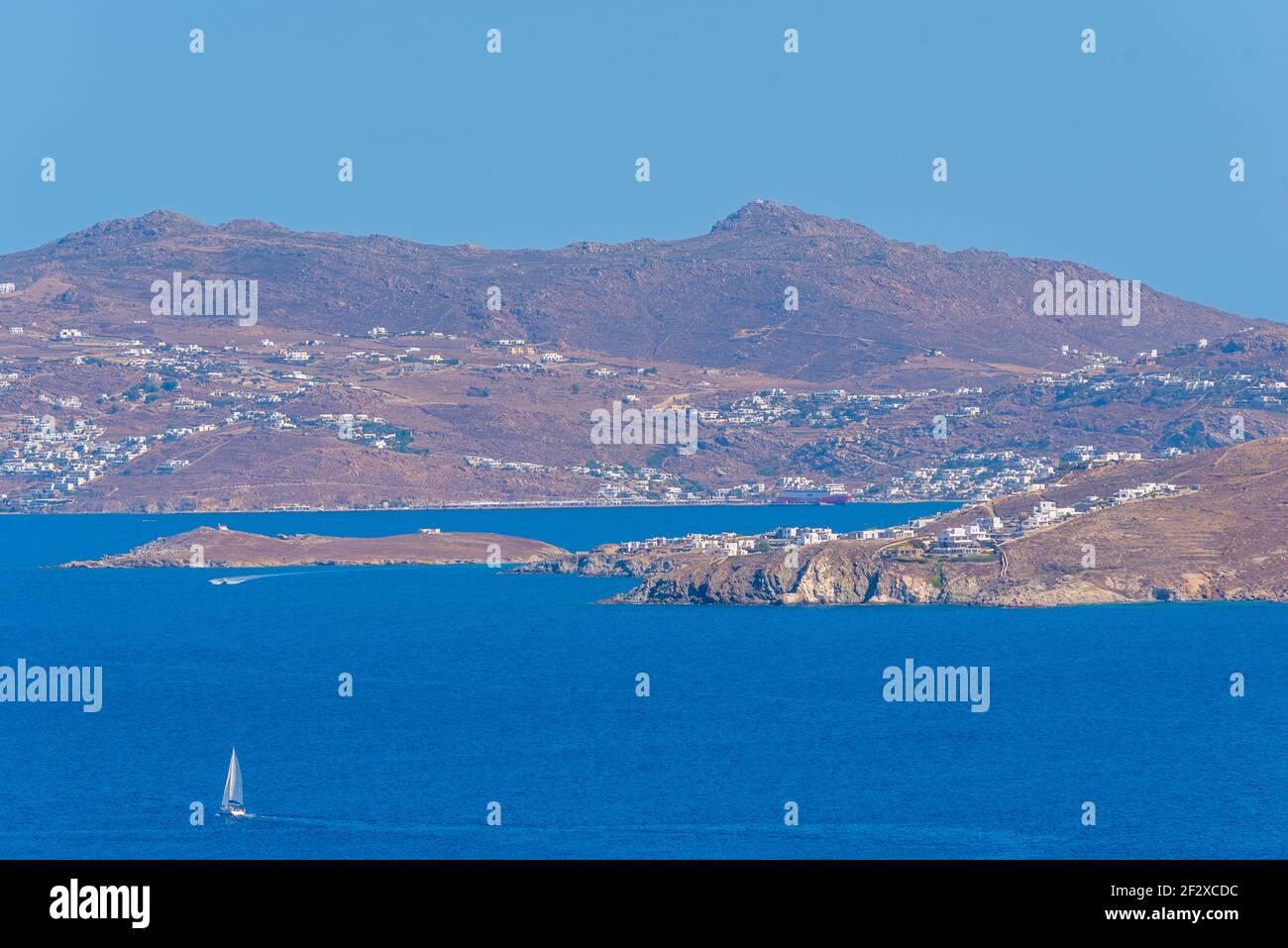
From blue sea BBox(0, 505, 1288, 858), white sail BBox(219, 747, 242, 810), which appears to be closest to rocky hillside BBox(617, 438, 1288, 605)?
blue sea BBox(0, 505, 1288, 858)

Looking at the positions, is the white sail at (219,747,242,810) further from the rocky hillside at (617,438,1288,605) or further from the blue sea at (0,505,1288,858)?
the rocky hillside at (617,438,1288,605)

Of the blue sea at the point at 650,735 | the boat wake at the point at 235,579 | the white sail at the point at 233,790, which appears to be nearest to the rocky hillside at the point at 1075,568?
the blue sea at the point at 650,735

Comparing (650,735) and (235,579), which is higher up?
(235,579)

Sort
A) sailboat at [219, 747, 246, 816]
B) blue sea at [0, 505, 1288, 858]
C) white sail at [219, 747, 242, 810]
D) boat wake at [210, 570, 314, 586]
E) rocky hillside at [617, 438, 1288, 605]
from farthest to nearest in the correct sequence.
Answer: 1. boat wake at [210, 570, 314, 586]
2. rocky hillside at [617, 438, 1288, 605]
3. white sail at [219, 747, 242, 810]
4. sailboat at [219, 747, 246, 816]
5. blue sea at [0, 505, 1288, 858]

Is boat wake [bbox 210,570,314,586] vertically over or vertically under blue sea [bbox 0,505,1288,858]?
over

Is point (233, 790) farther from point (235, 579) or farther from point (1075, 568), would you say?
point (235, 579)

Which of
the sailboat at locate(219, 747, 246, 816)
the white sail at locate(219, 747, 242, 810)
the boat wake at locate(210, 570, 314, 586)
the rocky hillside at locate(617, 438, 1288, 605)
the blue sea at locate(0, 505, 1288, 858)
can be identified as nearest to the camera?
the blue sea at locate(0, 505, 1288, 858)

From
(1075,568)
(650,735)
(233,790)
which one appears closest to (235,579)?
(1075,568)

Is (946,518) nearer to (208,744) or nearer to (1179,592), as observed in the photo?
(1179,592)
